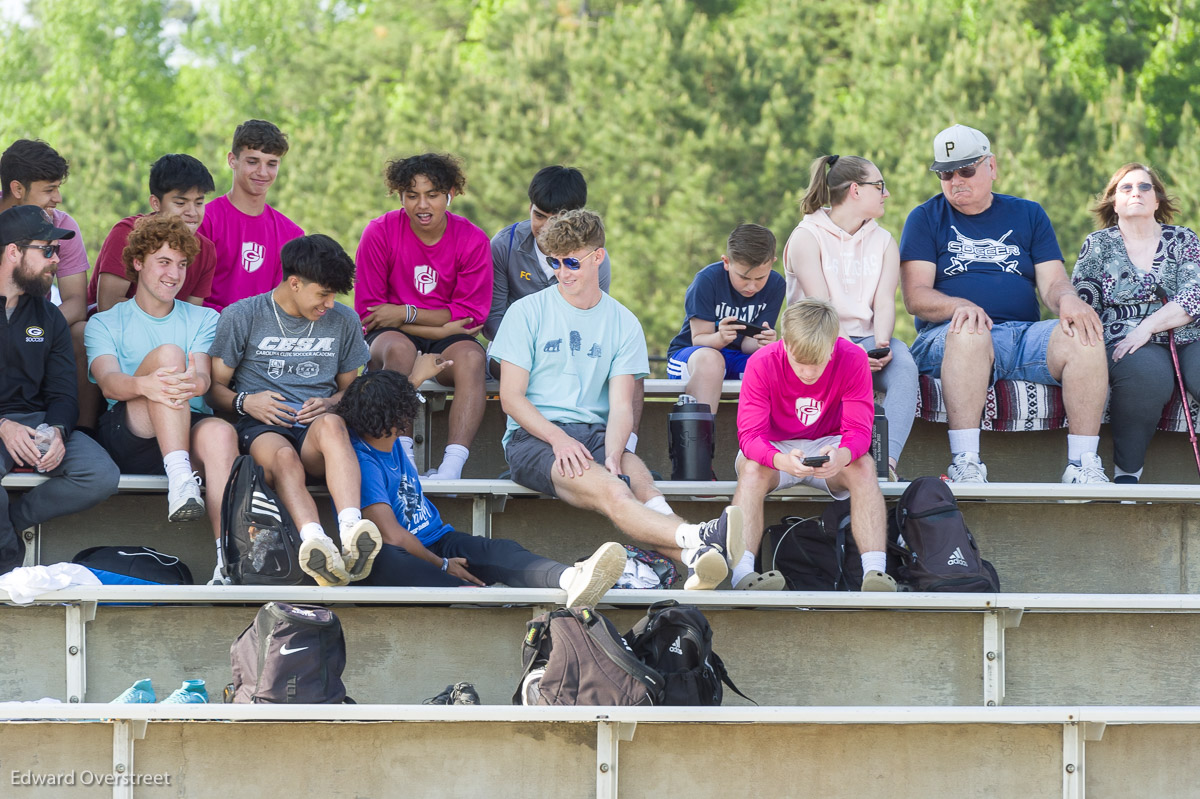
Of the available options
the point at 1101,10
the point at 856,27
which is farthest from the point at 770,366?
the point at 1101,10

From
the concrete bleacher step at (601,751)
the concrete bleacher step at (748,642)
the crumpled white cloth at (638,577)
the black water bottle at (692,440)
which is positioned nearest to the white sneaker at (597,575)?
the concrete bleacher step at (748,642)

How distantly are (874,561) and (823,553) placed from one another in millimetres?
278

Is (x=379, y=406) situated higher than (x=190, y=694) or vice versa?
(x=379, y=406)

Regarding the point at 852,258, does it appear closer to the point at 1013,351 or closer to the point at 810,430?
the point at 1013,351

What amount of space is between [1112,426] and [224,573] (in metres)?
3.13

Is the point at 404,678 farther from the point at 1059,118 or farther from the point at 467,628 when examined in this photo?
the point at 1059,118

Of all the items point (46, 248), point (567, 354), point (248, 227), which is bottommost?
point (567, 354)

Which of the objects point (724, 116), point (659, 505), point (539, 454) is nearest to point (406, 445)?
point (539, 454)

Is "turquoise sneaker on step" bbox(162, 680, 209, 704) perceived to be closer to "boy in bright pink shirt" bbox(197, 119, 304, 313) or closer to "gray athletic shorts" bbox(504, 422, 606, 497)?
"gray athletic shorts" bbox(504, 422, 606, 497)

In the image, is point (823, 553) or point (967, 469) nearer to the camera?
point (823, 553)

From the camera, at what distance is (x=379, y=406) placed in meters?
4.12

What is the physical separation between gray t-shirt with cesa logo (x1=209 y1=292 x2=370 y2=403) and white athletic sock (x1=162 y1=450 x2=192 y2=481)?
1.32 ft

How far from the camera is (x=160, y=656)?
384 cm

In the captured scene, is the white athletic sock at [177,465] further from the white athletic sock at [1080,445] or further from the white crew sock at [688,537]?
the white athletic sock at [1080,445]
